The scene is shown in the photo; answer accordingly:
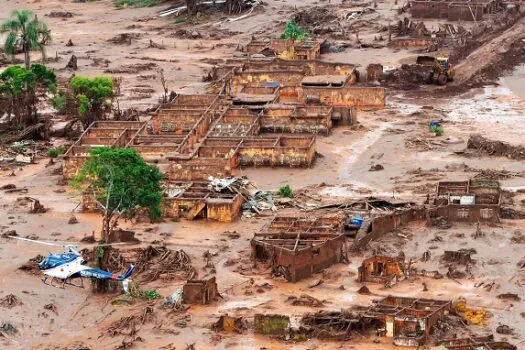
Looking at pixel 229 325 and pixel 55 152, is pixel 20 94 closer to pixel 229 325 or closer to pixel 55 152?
pixel 55 152

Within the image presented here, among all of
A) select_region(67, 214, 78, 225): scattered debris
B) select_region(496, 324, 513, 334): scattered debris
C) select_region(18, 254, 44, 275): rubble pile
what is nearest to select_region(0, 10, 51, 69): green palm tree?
select_region(67, 214, 78, 225): scattered debris

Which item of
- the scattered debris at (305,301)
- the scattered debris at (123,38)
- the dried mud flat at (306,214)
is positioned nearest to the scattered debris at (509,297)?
the dried mud flat at (306,214)

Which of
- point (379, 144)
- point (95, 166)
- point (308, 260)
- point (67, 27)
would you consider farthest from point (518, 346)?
point (67, 27)

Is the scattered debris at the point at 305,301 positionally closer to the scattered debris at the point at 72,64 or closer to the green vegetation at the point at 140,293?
the green vegetation at the point at 140,293

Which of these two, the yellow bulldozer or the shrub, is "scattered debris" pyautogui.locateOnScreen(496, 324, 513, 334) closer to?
the shrub

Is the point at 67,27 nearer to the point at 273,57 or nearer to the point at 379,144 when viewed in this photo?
the point at 273,57

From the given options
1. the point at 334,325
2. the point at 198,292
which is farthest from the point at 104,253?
the point at 334,325
